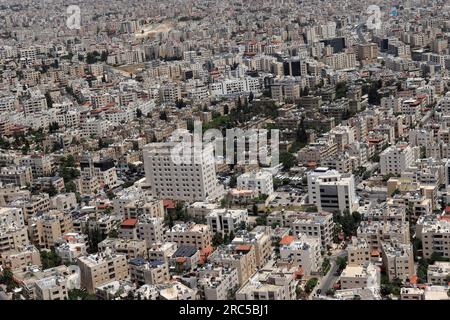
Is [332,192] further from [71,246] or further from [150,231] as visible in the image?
[71,246]

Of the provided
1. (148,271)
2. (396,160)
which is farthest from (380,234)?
(396,160)

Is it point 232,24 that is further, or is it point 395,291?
point 232,24

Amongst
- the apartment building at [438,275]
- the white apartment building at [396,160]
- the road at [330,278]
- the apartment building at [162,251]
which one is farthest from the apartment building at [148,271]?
the white apartment building at [396,160]

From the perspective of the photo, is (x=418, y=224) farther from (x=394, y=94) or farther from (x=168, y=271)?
(x=394, y=94)

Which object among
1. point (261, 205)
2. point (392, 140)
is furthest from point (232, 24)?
point (261, 205)

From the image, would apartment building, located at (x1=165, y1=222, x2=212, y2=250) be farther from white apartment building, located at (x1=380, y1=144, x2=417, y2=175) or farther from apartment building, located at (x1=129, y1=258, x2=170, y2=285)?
white apartment building, located at (x1=380, y1=144, x2=417, y2=175)
